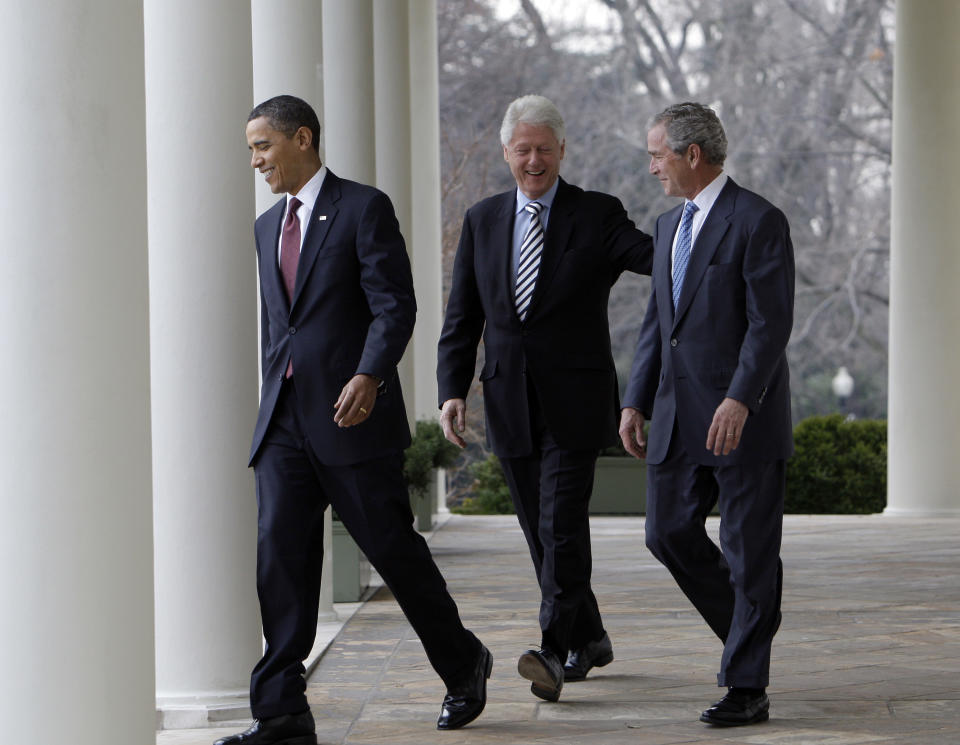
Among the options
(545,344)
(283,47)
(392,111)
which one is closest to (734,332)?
(545,344)

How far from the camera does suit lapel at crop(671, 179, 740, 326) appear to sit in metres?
5.43

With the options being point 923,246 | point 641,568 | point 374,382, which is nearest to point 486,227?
point 374,382

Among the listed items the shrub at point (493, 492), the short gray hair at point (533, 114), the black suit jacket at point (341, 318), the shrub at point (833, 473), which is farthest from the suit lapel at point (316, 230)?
the shrub at point (833, 473)

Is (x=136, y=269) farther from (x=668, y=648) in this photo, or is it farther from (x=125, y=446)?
(x=668, y=648)

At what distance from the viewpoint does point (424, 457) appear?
11.6 m

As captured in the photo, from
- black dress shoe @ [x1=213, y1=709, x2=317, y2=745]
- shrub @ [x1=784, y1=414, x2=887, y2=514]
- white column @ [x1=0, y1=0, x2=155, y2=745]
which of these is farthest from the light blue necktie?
shrub @ [x1=784, y1=414, x2=887, y2=514]

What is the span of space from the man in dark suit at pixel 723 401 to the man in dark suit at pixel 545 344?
432mm

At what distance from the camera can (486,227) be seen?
6102 mm

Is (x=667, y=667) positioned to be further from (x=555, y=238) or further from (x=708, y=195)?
(x=708, y=195)

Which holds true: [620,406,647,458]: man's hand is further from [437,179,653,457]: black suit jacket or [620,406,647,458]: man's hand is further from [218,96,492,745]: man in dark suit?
[218,96,492,745]: man in dark suit

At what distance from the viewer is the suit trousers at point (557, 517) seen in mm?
5891

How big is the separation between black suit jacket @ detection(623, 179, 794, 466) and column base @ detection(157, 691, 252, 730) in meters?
1.74

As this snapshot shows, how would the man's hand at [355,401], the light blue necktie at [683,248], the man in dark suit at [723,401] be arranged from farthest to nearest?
the light blue necktie at [683,248]
the man in dark suit at [723,401]
the man's hand at [355,401]

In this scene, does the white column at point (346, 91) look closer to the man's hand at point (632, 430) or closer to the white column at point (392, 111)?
the white column at point (392, 111)
